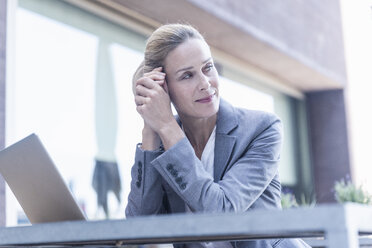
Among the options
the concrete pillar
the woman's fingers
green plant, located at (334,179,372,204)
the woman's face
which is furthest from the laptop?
the concrete pillar

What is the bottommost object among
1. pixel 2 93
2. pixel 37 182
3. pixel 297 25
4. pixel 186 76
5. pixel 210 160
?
pixel 37 182

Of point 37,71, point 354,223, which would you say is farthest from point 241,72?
point 354,223

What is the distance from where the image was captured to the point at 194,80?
1902 mm

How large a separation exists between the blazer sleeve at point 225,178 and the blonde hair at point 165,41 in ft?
1.36

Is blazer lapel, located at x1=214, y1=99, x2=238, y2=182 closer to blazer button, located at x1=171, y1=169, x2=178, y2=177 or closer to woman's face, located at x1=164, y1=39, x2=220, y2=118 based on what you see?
woman's face, located at x1=164, y1=39, x2=220, y2=118

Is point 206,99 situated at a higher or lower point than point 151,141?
higher

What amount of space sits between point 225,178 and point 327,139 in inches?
282

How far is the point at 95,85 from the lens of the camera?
193 inches

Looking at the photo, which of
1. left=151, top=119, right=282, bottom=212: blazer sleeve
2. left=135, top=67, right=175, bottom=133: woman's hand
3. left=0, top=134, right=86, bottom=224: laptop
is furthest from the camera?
left=135, top=67, right=175, bottom=133: woman's hand

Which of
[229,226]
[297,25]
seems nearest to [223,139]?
[229,226]

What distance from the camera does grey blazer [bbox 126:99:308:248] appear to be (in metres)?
1.52

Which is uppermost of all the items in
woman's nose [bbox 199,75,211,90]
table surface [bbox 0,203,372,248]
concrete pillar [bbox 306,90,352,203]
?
concrete pillar [bbox 306,90,352,203]

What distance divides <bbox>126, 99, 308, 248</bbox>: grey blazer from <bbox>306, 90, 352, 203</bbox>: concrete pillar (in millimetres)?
6723

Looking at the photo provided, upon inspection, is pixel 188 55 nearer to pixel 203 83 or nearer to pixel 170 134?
pixel 203 83
